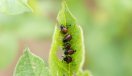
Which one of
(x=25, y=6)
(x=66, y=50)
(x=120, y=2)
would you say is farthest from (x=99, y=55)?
(x=25, y=6)

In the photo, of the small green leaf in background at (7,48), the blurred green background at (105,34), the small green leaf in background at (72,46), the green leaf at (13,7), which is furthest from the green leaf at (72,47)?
the blurred green background at (105,34)

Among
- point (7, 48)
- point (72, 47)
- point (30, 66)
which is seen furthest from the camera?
point (7, 48)

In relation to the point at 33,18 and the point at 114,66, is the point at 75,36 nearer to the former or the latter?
the point at 33,18

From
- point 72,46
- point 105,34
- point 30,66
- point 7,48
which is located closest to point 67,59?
point 72,46

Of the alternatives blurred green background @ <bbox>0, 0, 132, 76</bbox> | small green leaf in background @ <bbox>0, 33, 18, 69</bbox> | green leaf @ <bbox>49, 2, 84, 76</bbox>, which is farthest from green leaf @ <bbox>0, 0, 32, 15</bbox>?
blurred green background @ <bbox>0, 0, 132, 76</bbox>

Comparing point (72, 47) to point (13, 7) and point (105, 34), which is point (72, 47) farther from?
point (105, 34)
